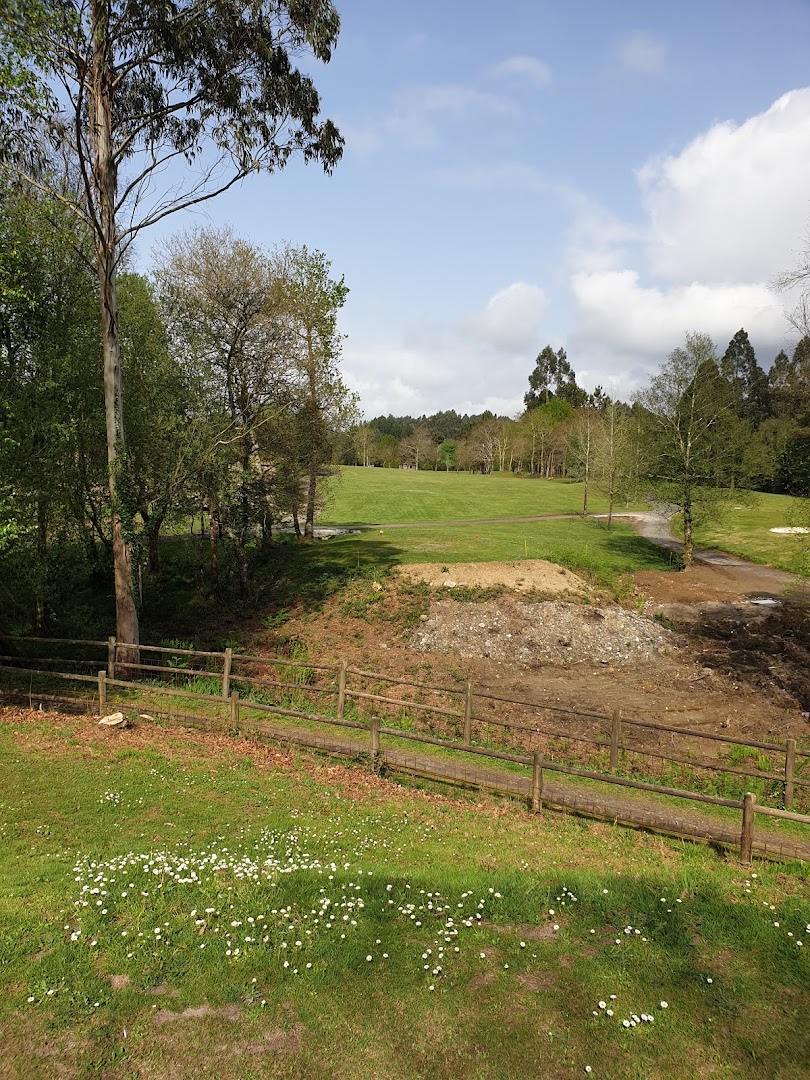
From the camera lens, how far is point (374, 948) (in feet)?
22.6

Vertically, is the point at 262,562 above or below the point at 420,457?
below

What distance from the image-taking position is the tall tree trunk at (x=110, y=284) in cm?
1791

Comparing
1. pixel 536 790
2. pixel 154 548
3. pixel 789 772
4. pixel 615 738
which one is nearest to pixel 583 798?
pixel 536 790

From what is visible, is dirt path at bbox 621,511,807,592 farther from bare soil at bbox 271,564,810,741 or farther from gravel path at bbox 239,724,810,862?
gravel path at bbox 239,724,810,862

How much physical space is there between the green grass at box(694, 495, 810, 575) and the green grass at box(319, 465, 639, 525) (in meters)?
10.9

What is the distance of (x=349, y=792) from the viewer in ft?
40.2

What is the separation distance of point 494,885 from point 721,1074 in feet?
11.1

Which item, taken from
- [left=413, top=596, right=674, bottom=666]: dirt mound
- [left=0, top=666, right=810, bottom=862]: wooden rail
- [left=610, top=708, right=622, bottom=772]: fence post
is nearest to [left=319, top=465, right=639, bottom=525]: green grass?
[left=413, top=596, right=674, bottom=666]: dirt mound

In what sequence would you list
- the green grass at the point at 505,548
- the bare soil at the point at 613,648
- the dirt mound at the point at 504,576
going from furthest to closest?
the green grass at the point at 505,548, the dirt mound at the point at 504,576, the bare soil at the point at 613,648

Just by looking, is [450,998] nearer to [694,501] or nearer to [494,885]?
[494,885]

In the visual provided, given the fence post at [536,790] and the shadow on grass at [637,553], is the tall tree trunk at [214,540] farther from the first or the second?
the shadow on grass at [637,553]

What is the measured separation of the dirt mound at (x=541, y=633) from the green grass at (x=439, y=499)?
22.4 metres

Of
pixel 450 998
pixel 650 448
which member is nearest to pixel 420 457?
pixel 650 448

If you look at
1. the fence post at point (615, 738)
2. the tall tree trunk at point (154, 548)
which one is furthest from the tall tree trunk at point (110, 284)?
the fence post at point (615, 738)
